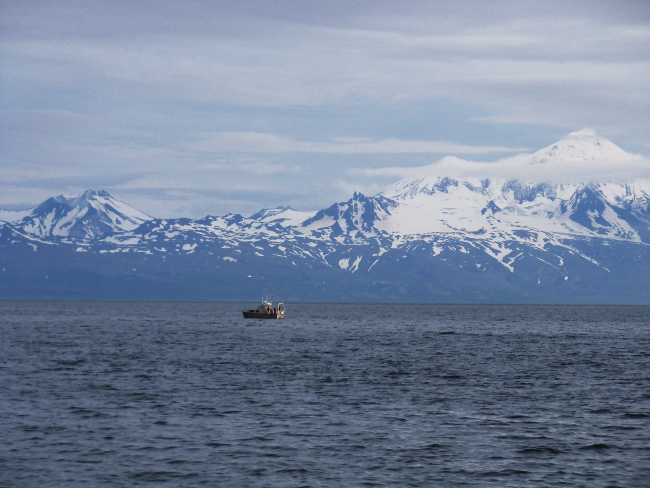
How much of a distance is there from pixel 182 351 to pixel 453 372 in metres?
41.6

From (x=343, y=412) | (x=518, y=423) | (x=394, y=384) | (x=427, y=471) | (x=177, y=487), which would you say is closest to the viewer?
(x=177, y=487)

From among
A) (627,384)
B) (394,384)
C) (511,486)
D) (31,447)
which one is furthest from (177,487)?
(627,384)

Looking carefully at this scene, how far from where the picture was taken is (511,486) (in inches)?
1467

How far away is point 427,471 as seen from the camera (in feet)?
130

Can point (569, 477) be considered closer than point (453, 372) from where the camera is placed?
Yes

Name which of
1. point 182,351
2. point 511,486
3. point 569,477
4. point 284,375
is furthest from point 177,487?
point 182,351

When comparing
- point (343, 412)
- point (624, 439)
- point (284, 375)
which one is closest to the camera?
point (624, 439)

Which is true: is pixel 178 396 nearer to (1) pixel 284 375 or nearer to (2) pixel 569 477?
(1) pixel 284 375

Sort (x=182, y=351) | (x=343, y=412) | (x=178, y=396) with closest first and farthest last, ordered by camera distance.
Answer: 1. (x=343, y=412)
2. (x=178, y=396)
3. (x=182, y=351)

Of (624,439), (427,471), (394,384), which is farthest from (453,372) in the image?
(427,471)

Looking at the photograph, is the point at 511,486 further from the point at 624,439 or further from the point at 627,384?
the point at 627,384

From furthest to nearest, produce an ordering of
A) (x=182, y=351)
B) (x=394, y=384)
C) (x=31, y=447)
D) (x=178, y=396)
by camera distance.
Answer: (x=182, y=351) < (x=394, y=384) < (x=178, y=396) < (x=31, y=447)

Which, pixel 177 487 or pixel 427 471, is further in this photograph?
pixel 427 471

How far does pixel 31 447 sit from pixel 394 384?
35225 millimetres
